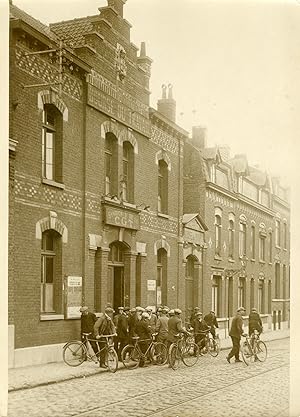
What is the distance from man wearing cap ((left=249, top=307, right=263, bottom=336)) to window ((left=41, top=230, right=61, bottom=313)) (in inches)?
118

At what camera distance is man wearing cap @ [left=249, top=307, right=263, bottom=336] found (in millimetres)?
12914

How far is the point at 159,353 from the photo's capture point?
13.6m

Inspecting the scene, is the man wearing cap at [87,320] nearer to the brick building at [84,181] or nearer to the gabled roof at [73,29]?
the brick building at [84,181]

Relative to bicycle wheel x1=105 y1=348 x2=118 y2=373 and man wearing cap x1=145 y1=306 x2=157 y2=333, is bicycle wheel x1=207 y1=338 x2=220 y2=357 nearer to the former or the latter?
man wearing cap x1=145 y1=306 x2=157 y2=333

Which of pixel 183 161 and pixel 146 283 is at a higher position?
pixel 183 161

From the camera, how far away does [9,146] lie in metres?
11.7

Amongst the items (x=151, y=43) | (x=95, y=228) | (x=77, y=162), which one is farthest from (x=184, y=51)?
(x=95, y=228)

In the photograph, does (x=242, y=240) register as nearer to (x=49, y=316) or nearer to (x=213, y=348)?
(x=213, y=348)

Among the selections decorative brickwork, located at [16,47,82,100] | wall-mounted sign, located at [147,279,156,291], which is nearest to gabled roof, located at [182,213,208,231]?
wall-mounted sign, located at [147,279,156,291]

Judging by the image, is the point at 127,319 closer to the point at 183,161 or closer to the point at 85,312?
the point at 85,312

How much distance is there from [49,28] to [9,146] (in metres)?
1.75

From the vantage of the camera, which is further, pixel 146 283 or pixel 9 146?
pixel 146 283

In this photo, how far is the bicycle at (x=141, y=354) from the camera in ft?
43.5

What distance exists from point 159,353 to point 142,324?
0.60 meters
